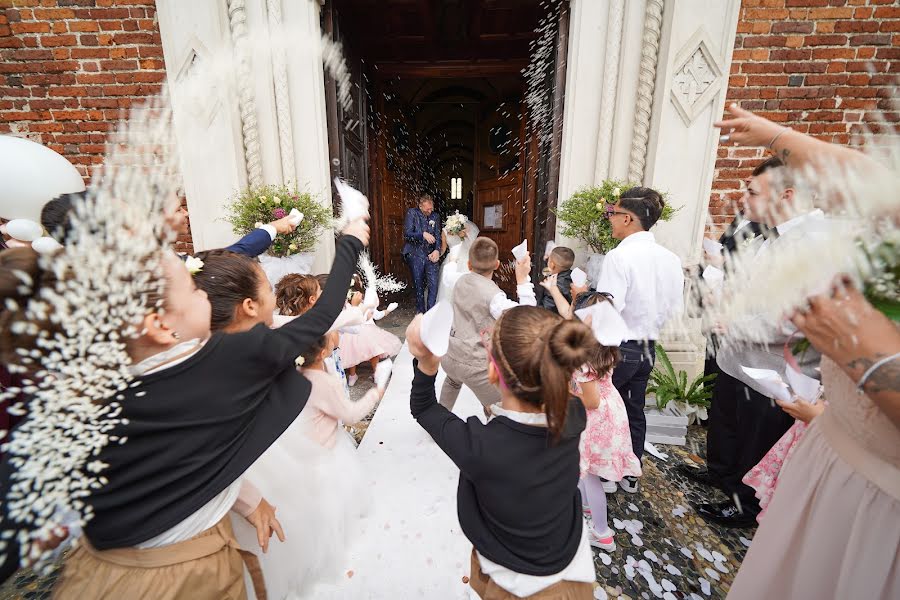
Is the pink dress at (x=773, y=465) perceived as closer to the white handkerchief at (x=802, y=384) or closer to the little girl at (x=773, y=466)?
the little girl at (x=773, y=466)

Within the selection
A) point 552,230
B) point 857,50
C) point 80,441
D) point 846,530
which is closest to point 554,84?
point 552,230

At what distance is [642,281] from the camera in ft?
7.14

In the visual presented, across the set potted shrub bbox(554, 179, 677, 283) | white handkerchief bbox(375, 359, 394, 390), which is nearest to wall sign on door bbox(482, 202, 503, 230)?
potted shrub bbox(554, 179, 677, 283)

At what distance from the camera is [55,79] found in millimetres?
3344

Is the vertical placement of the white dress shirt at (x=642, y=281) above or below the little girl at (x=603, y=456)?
above

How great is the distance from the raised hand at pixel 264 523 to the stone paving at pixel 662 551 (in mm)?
1503

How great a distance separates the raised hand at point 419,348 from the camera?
96cm

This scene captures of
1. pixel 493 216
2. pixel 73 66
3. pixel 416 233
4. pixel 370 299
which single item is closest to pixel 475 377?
pixel 370 299

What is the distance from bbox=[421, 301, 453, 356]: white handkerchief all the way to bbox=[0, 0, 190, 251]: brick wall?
167 inches

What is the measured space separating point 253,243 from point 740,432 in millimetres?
3003

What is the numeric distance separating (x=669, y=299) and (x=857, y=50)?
10.6ft

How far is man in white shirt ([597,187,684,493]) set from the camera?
2170 mm

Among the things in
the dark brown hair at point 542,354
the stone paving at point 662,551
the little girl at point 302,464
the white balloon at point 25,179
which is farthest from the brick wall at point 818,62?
the white balloon at point 25,179

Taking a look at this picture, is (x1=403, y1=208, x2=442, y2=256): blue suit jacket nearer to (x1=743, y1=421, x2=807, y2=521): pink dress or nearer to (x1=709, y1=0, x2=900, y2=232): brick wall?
(x1=709, y1=0, x2=900, y2=232): brick wall
